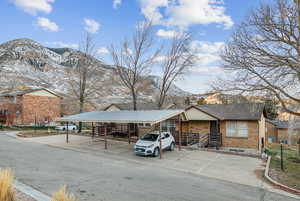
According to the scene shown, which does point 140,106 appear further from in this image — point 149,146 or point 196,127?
point 149,146

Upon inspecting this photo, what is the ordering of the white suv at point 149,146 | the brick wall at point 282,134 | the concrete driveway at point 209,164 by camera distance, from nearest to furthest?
1. the concrete driveway at point 209,164
2. the white suv at point 149,146
3. the brick wall at point 282,134

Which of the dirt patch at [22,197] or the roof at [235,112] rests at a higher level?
the roof at [235,112]

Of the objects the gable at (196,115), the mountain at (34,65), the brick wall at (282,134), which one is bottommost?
the brick wall at (282,134)

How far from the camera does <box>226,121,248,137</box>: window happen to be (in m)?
20.0

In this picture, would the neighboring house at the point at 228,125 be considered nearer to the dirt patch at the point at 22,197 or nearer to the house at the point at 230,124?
the house at the point at 230,124

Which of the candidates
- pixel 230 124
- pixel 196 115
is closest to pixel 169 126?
pixel 196 115

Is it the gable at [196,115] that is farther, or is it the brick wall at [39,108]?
the brick wall at [39,108]

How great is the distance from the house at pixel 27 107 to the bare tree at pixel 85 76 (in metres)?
A: 11.6

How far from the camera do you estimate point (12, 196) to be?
4594 millimetres

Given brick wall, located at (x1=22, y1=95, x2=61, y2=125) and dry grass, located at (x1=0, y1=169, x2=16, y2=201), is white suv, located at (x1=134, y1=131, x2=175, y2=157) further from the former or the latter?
brick wall, located at (x1=22, y1=95, x2=61, y2=125)

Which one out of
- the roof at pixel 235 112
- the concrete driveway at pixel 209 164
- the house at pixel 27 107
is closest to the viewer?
the concrete driveway at pixel 209 164

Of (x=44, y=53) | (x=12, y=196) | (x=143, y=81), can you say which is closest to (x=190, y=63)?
(x=143, y=81)

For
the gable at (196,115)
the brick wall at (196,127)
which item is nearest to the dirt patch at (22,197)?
the gable at (196,115)

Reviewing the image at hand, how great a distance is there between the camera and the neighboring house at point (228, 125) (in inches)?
774
